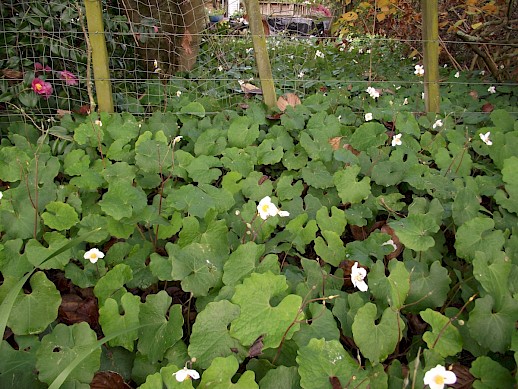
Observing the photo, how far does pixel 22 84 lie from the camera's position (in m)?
2.48

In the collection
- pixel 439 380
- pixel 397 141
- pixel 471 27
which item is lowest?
pixel 439 380

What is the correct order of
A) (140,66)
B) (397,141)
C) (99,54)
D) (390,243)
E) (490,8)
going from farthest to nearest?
(140,66) < (490,8) < (99,54) < (397,141) < (390,243)

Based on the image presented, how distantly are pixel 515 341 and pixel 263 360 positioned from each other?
621 millimetres

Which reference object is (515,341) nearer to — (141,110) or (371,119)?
(371,119)

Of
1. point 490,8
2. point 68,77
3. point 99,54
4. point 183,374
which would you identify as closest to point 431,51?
point 490,8

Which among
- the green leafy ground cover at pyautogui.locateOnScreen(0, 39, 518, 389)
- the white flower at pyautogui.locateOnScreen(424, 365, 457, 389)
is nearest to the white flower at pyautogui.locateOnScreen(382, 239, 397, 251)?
the green leafy ground cover at pyautogui.locateOnScreen(0, 39, 518, 389)

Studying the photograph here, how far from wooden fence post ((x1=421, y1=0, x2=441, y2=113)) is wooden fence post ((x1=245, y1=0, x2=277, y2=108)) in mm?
934

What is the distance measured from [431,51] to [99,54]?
6.24ft

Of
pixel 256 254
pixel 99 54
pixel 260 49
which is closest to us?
pixel 256 254

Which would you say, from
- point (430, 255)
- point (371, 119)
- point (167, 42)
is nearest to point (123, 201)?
point (430, 255)

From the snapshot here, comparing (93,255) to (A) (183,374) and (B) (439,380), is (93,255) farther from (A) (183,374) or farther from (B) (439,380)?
(B) (439,380)

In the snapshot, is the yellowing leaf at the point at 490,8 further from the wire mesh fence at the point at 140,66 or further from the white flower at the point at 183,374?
the white flower at the point at 183,374

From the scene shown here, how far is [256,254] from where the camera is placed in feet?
4.63

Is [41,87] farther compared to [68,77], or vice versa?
[68,77]
